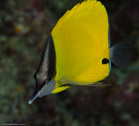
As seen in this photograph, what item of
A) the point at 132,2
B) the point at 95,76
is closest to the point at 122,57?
the point at 95,76

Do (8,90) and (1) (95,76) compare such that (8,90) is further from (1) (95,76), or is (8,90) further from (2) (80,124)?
(1) (95,76)

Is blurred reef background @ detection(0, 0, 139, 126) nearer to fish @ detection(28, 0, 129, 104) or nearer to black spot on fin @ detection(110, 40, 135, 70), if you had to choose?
fish @ detection(28, 0, 129, 104)

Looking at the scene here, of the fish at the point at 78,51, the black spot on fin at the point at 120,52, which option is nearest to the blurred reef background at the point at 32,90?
the fish at the point at 78,51

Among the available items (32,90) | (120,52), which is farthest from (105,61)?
(32,90)

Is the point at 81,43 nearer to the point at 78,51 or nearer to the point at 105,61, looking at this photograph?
the point at 78,51

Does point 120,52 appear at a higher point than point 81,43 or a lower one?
lower
